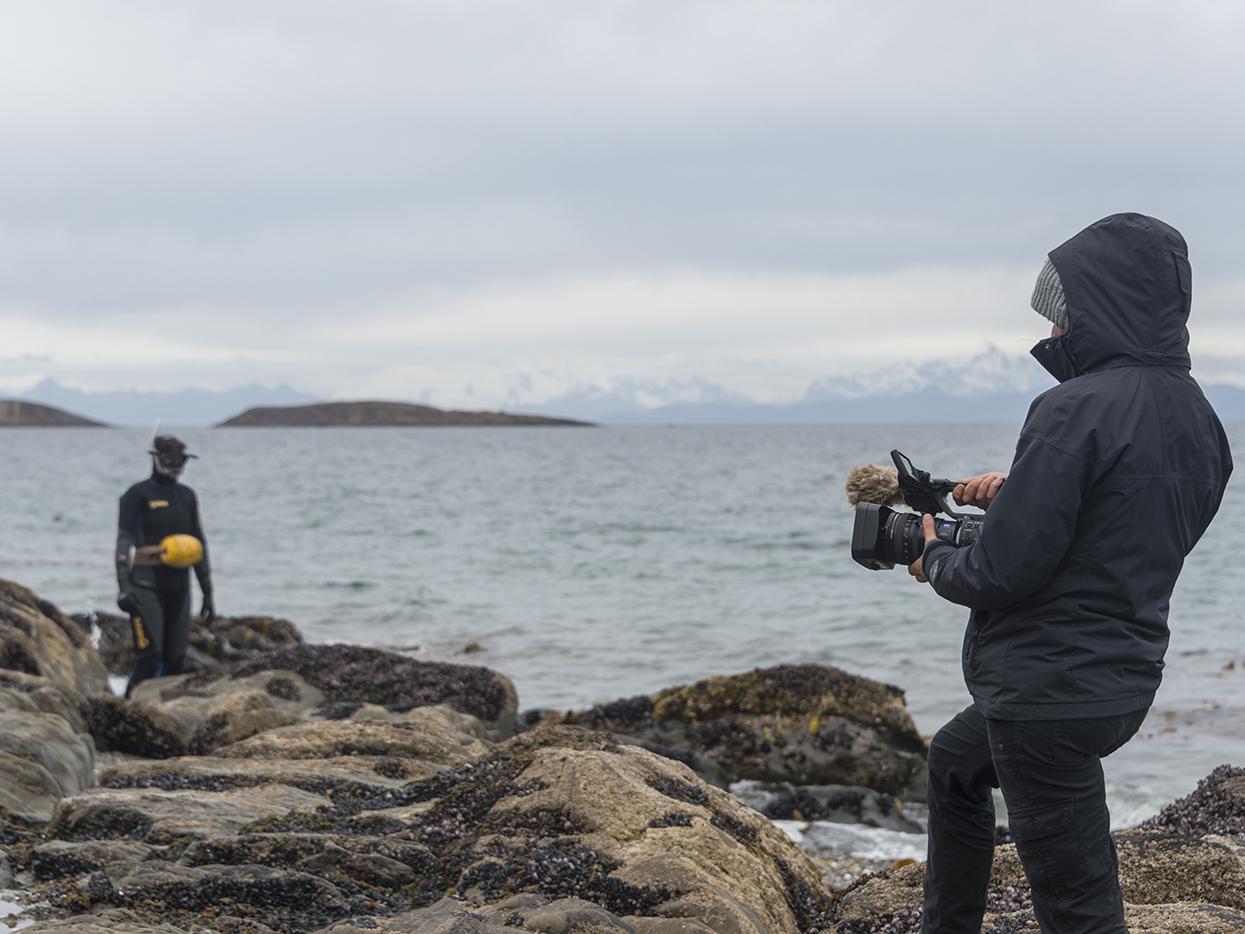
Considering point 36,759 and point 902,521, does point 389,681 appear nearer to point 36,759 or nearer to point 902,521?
point 36,759

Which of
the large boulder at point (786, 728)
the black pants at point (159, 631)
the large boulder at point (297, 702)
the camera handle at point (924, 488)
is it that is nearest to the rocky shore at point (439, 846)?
the large boulder at point (297, 702)

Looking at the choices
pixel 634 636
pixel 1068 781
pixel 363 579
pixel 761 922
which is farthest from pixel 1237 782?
pixel 363 579

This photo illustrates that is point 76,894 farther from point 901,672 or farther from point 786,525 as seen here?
point 786,525

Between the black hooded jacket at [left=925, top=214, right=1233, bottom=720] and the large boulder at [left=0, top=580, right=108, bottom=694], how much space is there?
10.5 metres

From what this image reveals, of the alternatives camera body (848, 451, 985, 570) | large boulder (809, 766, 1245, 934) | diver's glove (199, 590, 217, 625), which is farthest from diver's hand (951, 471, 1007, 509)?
diver's glove (199, 590, 217, 625)

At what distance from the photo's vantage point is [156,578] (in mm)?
13211

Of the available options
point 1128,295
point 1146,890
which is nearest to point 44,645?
point 1146,890

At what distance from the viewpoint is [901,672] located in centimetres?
1852

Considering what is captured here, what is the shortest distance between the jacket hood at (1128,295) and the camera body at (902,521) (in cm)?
72

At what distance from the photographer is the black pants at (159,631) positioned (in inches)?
520

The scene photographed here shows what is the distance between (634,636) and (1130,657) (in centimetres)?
1818

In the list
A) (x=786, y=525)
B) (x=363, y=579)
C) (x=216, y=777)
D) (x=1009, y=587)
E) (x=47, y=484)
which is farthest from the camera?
(x=47, y=484)

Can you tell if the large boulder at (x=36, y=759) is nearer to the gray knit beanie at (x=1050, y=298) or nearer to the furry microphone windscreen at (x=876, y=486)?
the furry microphone windscreen at (x=876, y=486)

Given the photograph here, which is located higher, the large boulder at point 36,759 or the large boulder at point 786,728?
the large boulder at point 36,759
